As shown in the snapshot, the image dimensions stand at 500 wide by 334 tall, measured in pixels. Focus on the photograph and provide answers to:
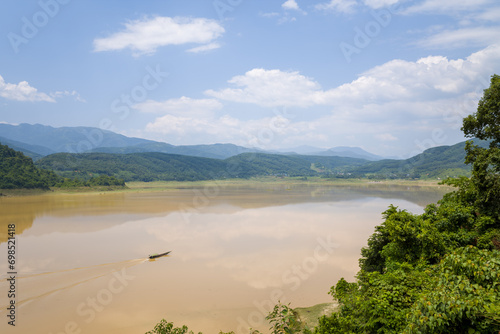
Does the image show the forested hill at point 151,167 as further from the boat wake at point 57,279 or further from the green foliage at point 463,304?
the green foliage at point 463,304

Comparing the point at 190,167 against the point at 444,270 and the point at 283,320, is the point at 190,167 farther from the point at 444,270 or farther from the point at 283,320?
the point at 444,270

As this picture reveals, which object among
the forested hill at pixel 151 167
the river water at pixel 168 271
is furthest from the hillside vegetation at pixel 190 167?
the river water at pixel 168 271

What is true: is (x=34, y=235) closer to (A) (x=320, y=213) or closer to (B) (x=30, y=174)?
(A) (x=320, y=213)

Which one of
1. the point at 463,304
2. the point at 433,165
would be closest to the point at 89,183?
the point at 463,304

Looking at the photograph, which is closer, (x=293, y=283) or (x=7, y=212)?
(x=293, y=283)

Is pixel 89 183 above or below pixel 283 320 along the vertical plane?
above

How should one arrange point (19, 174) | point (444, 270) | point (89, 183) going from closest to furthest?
point (444, 270), point (19, 174), point (89, 183)

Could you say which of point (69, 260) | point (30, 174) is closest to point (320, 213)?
point (69, 260)
